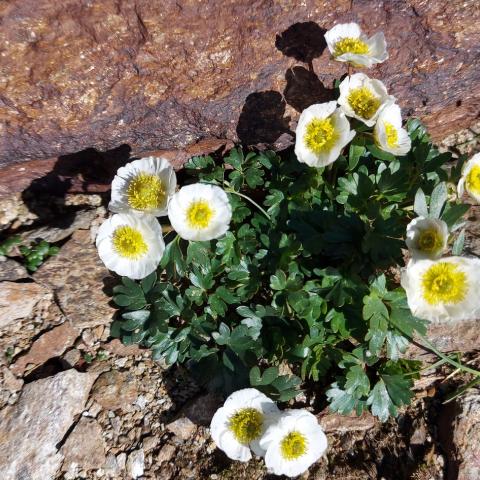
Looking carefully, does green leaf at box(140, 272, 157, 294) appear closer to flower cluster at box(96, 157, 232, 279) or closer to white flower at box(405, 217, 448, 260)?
flower cluster at box(96, 157, 232, 279)

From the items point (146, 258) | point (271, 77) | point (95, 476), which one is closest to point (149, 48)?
point (271, 77)

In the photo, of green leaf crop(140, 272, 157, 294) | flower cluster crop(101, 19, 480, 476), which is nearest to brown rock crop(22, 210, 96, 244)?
flower cluster crop(101, 19, 480, 476)

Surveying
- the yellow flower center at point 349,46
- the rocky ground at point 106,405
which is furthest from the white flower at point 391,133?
the rocky ground at point 106,405

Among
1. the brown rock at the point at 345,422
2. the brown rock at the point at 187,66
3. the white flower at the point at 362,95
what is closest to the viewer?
the brown rock at the point at 187,66

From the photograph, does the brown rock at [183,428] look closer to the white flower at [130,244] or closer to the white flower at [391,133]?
the white flower at [130,244]

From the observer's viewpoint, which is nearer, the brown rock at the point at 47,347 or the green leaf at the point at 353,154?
the green leaf at the point at 353,154

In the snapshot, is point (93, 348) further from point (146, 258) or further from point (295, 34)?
point (295, 34)

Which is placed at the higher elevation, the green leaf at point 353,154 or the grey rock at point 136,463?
the green leaf at point 353,154
